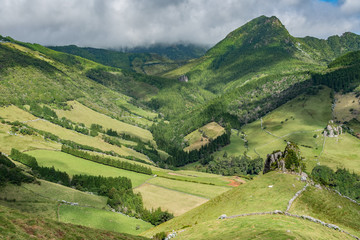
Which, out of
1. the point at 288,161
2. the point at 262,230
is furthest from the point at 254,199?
the point at 262,230

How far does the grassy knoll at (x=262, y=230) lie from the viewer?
1937 inches

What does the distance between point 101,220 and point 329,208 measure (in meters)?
92.0

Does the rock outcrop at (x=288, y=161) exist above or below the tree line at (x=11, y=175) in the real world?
above

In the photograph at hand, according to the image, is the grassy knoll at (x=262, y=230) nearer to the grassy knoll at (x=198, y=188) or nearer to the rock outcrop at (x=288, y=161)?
the rock outcrop at (x=288, y=161)

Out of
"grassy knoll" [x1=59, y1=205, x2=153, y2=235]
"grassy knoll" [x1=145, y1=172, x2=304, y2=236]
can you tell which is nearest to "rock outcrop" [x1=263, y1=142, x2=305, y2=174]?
"grassy knoll" [x1=145, y1=172, x2=304, y2=236]

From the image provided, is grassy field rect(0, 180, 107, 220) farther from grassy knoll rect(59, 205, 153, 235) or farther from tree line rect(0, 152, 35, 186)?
grassy knoll rect(59, 205, 153, 235)

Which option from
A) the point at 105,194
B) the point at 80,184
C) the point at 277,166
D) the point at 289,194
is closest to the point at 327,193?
the point at 289,194

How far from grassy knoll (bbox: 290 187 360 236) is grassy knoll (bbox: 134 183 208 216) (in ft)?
272

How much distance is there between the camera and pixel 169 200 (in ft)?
536

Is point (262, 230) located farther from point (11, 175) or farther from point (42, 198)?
point (11, 175)

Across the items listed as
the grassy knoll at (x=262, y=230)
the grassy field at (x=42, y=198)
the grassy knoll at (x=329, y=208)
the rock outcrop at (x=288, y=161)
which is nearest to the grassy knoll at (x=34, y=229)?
the grassy knoll at (x=262, y=230)

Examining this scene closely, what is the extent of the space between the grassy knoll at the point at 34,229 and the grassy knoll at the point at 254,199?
2789 centimetres

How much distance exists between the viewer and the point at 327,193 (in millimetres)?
73188

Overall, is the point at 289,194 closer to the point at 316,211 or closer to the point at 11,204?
the point at 316,211
